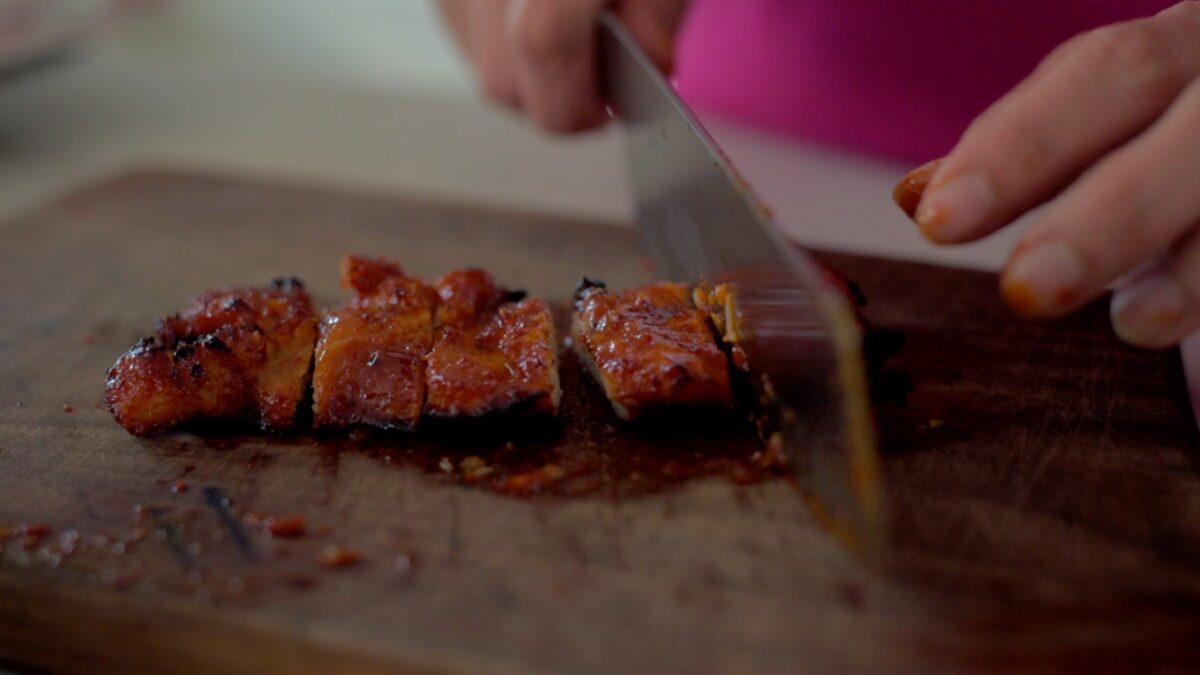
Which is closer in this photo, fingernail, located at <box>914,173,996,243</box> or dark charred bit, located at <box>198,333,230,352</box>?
fingernail, located at <box>914,173,996,243</box>

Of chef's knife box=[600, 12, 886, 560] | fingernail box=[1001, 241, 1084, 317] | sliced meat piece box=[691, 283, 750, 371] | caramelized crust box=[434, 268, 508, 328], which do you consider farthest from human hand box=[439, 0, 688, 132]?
fingernail box=[1001, 241, 1084, 317]

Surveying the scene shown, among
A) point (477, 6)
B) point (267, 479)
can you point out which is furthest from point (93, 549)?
point (477, 6)

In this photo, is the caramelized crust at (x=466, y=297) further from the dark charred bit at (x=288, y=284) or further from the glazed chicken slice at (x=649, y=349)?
the dark charred bit at (x=288, y=284)

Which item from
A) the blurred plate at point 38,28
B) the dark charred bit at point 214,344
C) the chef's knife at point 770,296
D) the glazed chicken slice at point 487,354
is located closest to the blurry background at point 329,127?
the blurred plate at point 38,28

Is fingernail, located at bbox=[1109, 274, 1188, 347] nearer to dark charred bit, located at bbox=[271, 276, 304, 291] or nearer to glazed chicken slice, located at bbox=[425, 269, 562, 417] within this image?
glazed chicken slice, located at bbox=[425, 269, 562, 417]

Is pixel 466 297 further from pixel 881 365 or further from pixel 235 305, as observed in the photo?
pixel 881 365

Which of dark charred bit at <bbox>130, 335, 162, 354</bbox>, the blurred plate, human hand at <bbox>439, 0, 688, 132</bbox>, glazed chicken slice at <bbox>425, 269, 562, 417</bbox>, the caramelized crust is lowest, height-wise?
glazed chicken slice at <bbox>425, 269, 562, 417</bbox>

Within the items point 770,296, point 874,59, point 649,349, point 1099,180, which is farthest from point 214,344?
point 874,59
